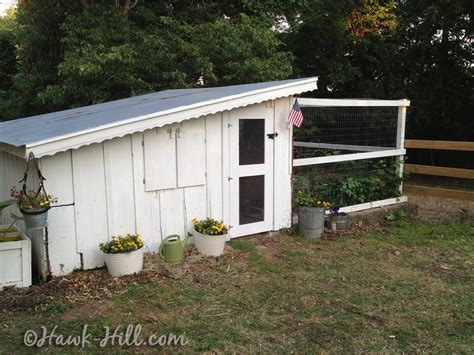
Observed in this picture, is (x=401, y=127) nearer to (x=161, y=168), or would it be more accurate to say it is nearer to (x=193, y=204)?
(x=193, y=204)

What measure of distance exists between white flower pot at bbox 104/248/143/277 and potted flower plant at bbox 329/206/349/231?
3.06m

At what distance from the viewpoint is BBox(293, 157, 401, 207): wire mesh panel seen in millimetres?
6943

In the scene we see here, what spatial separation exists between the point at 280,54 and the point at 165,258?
754 cm

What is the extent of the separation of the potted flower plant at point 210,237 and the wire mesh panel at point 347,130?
105 inches

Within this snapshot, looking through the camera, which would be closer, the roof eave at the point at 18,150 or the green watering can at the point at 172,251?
the roof eave at the point at 18,150

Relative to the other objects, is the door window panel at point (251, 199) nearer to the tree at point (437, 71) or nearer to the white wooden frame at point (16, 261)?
the white wooden frame at point (16, 261)

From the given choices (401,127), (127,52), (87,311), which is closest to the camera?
(87,311)

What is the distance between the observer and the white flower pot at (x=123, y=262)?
15.2 ft

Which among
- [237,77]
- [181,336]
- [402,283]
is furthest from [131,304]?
[237,77]

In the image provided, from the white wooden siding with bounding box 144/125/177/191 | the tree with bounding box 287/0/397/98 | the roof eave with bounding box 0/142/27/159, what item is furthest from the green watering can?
the tree with bounding box 287/0/397/98

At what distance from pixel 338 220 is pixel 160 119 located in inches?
125

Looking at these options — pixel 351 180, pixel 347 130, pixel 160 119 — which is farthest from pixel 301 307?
pixel 347 130

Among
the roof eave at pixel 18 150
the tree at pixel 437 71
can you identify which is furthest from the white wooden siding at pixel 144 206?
the tree at pixel 437 71

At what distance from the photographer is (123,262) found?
15.3 ft
